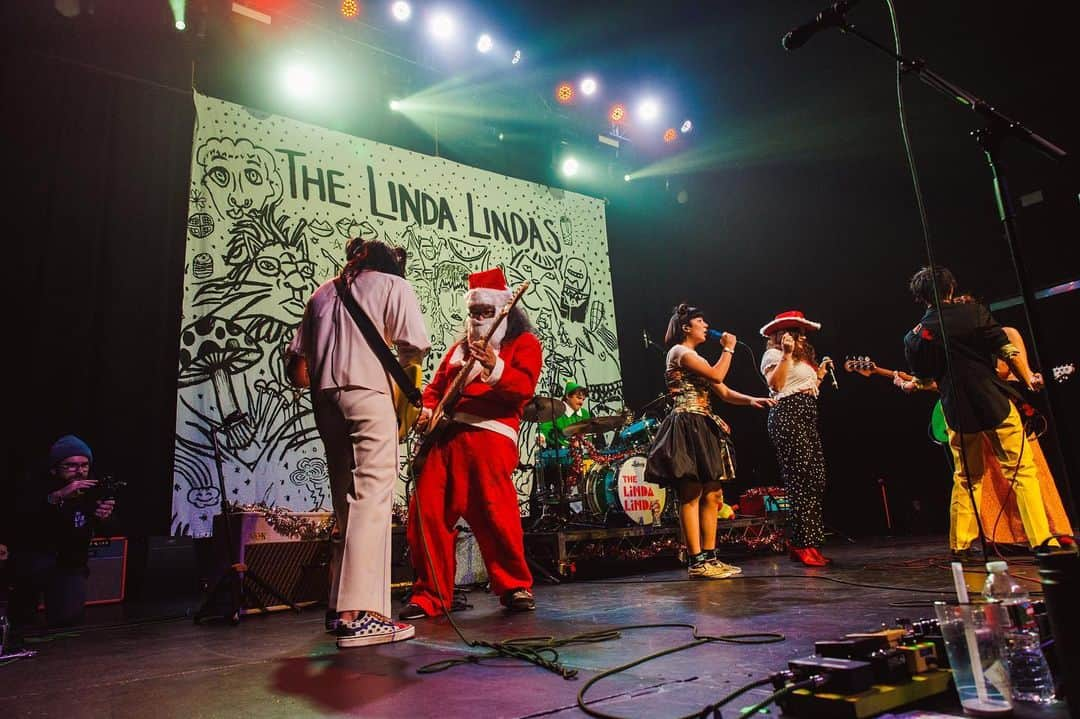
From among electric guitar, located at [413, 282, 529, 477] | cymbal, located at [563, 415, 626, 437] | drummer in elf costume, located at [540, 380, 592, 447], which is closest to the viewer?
electric guitar, located at [413, 282, 529, 477]

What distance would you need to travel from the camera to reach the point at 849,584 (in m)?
3.57

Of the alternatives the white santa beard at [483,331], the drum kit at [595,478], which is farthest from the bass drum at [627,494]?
the white santa beard at [483,331]

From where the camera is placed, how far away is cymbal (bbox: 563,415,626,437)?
632cm

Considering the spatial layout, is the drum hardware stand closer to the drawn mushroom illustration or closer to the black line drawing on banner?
the drawn mushroom illustration

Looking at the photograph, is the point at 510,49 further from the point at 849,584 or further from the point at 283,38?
the point at 849,584

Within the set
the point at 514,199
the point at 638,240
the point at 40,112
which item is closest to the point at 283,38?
the point at 40,112

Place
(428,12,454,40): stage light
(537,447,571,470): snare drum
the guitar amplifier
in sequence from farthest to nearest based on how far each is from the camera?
(428,12,454,40): stage light, (537,447,571,470): snare drum, the guitar amplifier

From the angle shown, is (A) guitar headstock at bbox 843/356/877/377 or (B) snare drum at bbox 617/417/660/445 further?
(B) snare drum at bbox 617/417/660/445

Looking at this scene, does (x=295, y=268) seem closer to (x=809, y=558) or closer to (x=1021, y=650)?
(x=809, y=558)

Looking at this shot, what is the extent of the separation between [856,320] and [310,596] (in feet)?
21.9

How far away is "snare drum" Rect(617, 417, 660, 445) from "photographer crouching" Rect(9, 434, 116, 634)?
4.65 metres

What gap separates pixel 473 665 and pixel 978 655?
1425 mm

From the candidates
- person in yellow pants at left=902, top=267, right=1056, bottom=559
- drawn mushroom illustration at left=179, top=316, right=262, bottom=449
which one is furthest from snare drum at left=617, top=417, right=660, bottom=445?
drawn mushroom illustration at left=179, top=316, right=262, bottom=449

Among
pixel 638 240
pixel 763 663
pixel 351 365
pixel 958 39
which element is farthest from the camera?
pixel 638 240
